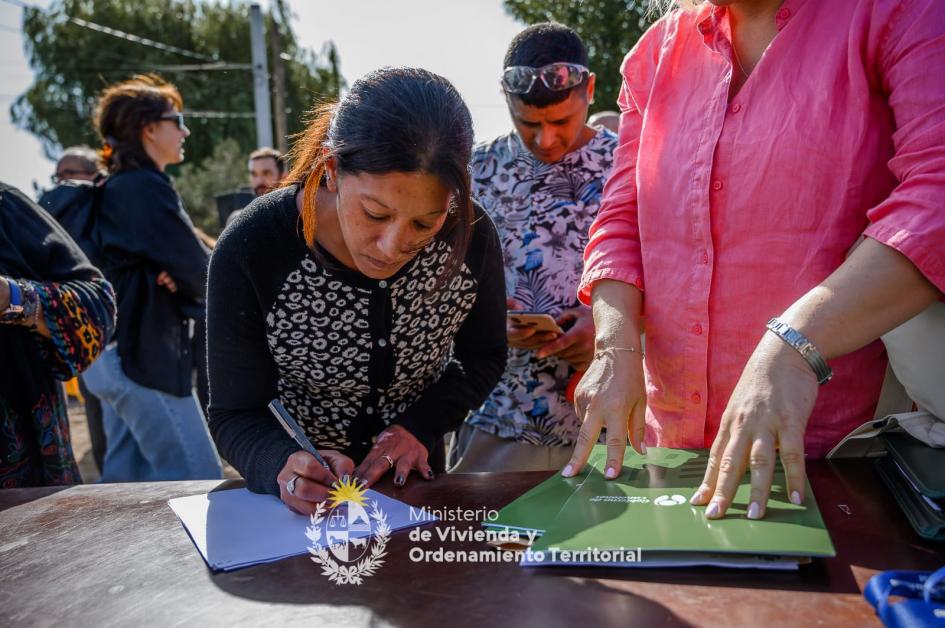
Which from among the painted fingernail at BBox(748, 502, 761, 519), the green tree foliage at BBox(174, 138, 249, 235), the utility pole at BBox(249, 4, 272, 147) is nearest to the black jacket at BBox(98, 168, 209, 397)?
the painted fingernail at BBox(748, 502, 761, 519)

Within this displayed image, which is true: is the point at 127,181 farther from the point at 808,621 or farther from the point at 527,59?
the point at 808,621

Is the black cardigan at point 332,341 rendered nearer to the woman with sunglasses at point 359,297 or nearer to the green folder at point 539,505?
the woman with sunglasses at point 359,297

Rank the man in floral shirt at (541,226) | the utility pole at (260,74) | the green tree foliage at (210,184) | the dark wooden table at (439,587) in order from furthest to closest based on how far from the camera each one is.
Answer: the green tree foliage at (210,184)
the utility pole at (260,74)
the man in floral shirt at (541,226)
the dark wooden table at (439,587)

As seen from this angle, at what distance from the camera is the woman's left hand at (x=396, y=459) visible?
1460 millimetres

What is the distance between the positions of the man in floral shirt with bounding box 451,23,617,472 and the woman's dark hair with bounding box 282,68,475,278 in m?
1.01

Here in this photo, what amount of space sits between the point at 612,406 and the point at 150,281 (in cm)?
276

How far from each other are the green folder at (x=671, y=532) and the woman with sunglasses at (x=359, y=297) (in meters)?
0.45

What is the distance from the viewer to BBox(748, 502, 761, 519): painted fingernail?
3.31ft

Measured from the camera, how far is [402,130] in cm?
141

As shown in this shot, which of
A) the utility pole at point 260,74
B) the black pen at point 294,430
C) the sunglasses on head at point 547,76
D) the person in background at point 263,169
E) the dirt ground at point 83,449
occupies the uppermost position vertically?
the utility pole at point 260,74

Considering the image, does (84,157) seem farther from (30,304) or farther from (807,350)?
(807,350)

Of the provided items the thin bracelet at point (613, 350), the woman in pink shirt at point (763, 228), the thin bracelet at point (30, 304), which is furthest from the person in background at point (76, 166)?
the thin bracelet at point (613, 350)

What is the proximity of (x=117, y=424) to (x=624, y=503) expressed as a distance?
3.47m

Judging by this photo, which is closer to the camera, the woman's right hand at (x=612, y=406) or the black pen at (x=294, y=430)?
the woman's right hand at (x=612, y=406)
